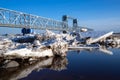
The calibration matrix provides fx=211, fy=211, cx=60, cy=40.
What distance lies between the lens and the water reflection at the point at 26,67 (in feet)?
39.8

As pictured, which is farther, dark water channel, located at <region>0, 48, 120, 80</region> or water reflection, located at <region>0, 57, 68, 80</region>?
water reflection, located at <region>0, 57, 68, 80</region>

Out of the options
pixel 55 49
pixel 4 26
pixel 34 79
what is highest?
pixel 4 26

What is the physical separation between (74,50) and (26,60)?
8809mm

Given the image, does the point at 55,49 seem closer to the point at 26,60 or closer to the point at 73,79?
the point at 26,60

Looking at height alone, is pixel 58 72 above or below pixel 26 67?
below

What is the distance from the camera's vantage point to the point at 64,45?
757 inches

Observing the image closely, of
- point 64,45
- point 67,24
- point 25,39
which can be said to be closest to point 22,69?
point 64,45

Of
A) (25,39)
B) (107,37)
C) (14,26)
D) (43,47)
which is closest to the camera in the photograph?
(43,47)

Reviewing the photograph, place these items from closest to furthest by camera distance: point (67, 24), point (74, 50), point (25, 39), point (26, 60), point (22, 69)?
point (22, 69) < point (26, 60) < point (74, 50) < point (25, 39) < point (67, 24)

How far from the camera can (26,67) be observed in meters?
13.9

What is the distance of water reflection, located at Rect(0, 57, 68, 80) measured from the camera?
12.1 metres

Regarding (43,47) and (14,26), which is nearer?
(43,47)

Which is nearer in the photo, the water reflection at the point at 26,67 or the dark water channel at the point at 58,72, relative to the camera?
the dark water channel at the point at 58,72

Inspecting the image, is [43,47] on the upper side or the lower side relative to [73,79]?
upper
